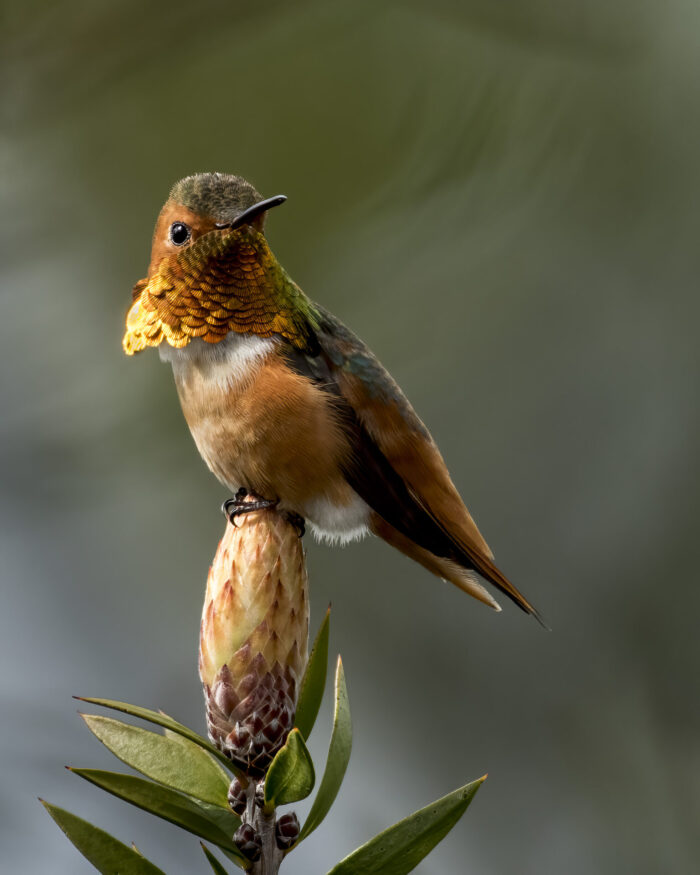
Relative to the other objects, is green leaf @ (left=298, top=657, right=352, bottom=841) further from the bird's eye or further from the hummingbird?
the bird's eye

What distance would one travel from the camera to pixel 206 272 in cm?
76

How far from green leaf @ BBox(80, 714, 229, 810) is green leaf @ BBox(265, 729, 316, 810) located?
0.13 ft

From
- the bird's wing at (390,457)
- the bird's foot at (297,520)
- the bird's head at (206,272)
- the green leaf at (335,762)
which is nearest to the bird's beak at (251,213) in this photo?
the bird's head at (206,272)

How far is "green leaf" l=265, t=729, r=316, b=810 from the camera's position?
441 mm

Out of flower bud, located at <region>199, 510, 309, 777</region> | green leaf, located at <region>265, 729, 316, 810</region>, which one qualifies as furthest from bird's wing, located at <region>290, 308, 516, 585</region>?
green leaf, located at <region>265, 729, 316, 810</region>

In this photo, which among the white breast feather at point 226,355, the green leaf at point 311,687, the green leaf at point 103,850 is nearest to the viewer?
the green leaf at point 103,850

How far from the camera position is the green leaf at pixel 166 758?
46 cm

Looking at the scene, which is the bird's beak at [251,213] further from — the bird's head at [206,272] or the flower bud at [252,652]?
the flower bud at [252,652]

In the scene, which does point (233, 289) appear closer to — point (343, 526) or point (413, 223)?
point (343, 526)

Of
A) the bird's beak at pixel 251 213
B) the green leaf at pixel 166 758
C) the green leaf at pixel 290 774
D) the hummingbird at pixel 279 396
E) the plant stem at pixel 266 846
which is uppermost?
the bird's beak at pixel 251 213

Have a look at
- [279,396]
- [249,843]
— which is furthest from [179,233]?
[249,843]

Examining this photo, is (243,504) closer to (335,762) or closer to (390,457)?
(390,457)

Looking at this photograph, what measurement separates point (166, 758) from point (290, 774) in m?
0.07

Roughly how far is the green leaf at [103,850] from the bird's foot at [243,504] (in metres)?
0.30
